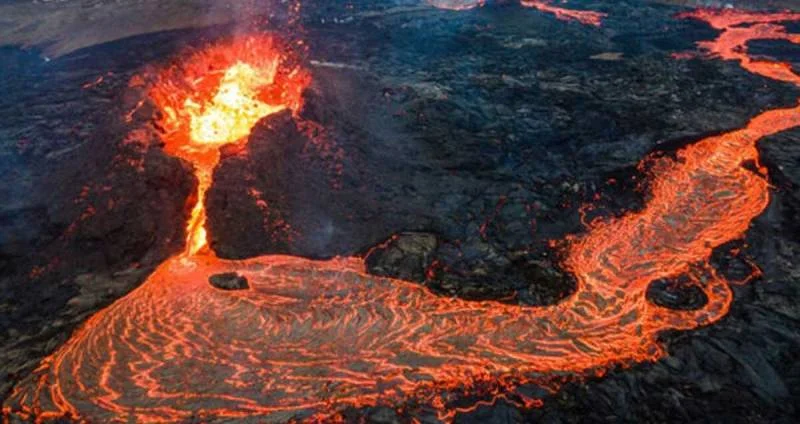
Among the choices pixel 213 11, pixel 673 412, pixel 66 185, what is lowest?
pixel 673 412

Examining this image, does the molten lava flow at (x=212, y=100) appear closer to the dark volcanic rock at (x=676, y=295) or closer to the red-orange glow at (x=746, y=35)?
the dark volcanic rock at (x=676, y=295)

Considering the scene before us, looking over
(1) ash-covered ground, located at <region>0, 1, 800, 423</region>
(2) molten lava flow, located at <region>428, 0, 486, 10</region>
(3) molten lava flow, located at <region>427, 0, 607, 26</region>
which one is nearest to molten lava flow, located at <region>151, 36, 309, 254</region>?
(1) ash-covered ground, located at <region>0, 1, 800, 423</region>

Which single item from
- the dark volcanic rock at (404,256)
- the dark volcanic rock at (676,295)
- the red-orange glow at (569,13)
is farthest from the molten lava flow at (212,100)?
the red-orange glow at (569,13)

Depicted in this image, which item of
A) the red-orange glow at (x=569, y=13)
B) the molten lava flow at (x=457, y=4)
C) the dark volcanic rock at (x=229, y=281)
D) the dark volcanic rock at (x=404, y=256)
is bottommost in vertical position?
the dark volcanic rock at (x=404, y=256)

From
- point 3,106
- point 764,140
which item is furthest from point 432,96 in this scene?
point 3,106

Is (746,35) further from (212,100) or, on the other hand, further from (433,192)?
(212,100)

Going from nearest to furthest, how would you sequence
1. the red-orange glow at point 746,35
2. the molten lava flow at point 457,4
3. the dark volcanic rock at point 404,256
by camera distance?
the dark volcanic rock at point 404,256
the red-orange glow at point 746,35
the molten lava flow at point 457,4

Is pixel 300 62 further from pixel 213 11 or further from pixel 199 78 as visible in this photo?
pixel 213 11
